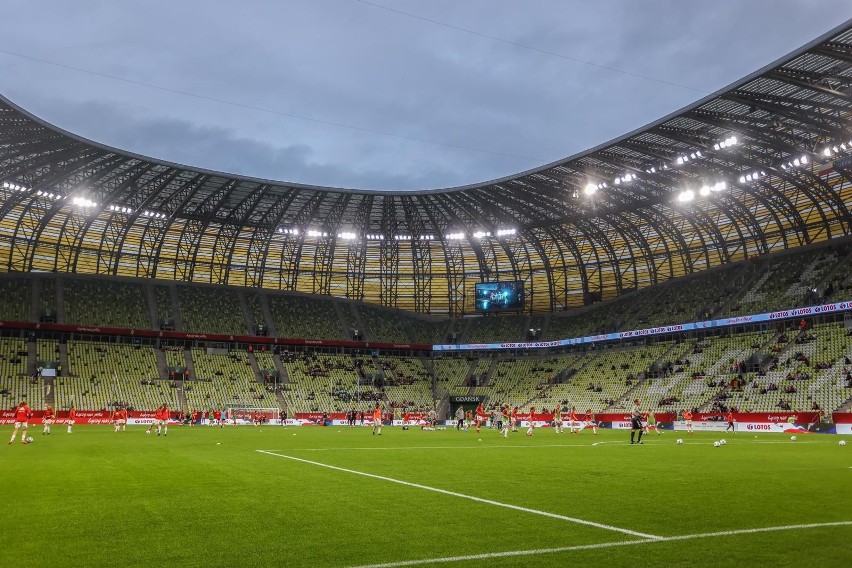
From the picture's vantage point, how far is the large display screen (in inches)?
3233

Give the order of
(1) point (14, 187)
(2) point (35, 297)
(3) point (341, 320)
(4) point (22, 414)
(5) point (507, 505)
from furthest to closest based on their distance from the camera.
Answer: (3) point (341, 320) < (2) point (35, 297) < (1) point (14, 187) < (4) point (22, 414) < (5) point (507, 505)

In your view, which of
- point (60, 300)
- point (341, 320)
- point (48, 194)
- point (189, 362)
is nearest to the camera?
point (48, 194)

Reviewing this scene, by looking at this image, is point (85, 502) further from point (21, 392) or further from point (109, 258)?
point (109, 258)

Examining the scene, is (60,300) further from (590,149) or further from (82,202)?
(590,149)

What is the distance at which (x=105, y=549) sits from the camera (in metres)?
8.00

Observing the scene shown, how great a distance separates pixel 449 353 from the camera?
299 feet

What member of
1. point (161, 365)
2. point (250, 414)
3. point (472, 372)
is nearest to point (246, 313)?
point (161, 365)

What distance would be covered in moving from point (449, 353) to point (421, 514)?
80616mm

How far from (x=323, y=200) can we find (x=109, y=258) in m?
27.3

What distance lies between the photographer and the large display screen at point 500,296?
82.1 meters

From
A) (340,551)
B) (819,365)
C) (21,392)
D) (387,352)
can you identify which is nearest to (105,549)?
(340,551)

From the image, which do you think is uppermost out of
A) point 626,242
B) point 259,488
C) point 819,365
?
point 626,242

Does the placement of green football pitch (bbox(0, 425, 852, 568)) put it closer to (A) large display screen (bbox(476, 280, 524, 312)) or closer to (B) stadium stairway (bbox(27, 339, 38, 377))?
(B) stadium stairway (bbox(27, 339, 38, 377))

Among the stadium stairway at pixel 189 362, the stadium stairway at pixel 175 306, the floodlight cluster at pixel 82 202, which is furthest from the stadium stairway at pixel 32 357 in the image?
the floodlight cluster at pixel 82 202
